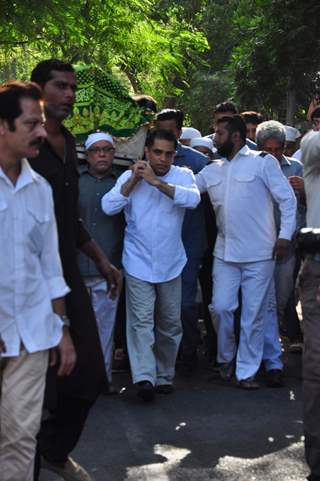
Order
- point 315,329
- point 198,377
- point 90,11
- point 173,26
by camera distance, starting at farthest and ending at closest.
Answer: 1. point 173,26
2. point 90,11
3. point 198,377
4. point 315,329

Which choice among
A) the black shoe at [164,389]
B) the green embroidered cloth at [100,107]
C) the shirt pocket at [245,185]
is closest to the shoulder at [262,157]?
the shirt pocket at [245,185]

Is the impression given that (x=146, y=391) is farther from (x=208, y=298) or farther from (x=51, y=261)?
(x=51, y=261)

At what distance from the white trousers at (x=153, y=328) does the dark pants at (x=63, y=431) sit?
202 centimetres

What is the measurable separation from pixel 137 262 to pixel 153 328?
0.53m

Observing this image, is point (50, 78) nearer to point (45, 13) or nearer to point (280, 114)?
point (45, 13)

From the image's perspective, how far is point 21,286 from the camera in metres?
3.97

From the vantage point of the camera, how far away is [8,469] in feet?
13.2

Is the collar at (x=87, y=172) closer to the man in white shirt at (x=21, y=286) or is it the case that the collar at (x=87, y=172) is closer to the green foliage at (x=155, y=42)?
the green foliage at (x=155, y=42)

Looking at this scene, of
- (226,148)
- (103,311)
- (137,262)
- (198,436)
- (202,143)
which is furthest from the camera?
(202,143)

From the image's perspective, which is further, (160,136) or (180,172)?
(180,172)

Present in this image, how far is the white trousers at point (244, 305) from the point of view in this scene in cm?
754

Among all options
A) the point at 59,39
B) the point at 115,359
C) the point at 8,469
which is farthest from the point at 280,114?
the point at 8,469

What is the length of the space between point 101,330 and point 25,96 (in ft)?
11.4

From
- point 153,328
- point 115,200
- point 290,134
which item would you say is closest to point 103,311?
point 153,328
